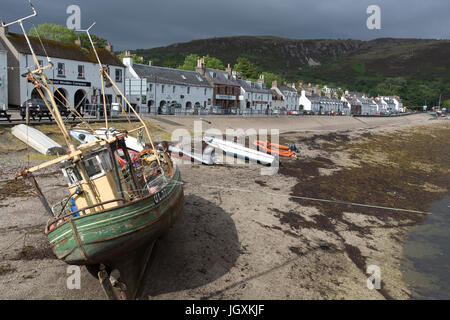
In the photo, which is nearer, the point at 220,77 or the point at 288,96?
the point at 220,77

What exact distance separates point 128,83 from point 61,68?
9279 mm

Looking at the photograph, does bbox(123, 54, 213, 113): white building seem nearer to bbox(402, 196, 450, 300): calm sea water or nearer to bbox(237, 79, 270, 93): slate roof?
bbox(237, 79, 270, 93): slate roof

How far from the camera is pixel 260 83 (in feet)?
296

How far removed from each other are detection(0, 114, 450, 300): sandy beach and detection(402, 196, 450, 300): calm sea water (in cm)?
37

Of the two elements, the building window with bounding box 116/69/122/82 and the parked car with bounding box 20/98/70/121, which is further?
the building window with bounding box 116/69/122/82

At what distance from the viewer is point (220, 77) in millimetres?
74438

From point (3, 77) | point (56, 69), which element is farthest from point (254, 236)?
point (56, 69)

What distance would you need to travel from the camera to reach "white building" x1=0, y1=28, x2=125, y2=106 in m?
38.8

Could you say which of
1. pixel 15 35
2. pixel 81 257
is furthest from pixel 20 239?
pixel 15 35

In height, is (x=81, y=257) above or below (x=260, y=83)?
below

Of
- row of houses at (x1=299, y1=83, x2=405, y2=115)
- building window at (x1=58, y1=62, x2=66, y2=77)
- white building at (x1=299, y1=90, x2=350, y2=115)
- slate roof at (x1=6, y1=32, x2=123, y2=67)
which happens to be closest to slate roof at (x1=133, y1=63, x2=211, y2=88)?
slate roof at (x1=6, y1=32, x2=123, y2=67)

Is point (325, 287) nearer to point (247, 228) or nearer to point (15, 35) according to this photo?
point (247, 228)

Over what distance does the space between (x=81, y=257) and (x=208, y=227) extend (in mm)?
5515

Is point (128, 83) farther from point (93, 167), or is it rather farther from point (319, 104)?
point (319, 104)
